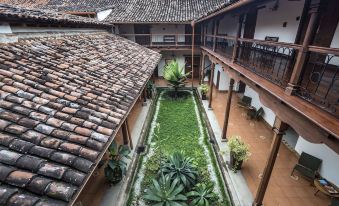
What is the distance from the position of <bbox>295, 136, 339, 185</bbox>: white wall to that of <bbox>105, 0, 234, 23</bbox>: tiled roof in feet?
45.0

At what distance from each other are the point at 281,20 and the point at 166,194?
7878mm

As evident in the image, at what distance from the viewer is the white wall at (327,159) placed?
5863 millimetres

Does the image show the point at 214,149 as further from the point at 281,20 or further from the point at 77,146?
the point at 77,146

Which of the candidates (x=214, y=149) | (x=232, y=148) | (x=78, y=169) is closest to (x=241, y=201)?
(x=232, y=148)

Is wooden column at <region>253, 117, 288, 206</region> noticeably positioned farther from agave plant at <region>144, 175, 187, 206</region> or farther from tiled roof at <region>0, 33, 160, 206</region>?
tiled roof at <region>0, 33, 160, 206</region>

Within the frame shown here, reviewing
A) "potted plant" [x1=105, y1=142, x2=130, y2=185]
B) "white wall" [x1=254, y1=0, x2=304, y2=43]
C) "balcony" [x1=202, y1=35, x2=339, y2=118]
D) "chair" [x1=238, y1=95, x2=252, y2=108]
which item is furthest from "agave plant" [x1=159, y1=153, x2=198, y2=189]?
"chair" [x1=238, y1=95, x2=252, y2=108]

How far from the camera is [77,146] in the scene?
2877 mm

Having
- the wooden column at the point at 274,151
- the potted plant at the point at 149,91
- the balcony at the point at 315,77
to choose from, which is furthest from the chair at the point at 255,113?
the potted plant at the point at 149,91

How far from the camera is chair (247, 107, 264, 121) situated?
10.5 meters

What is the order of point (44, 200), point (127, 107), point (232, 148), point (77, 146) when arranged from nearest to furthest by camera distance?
point (44, 200) < point (77, 146) < point (127, 107) < point (232, 148)

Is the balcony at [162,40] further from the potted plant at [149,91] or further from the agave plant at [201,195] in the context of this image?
the agave plant at [201,195]

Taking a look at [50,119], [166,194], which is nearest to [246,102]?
[166,194]

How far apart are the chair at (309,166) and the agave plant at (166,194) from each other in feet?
13.5

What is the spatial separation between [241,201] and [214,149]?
2.90 m
